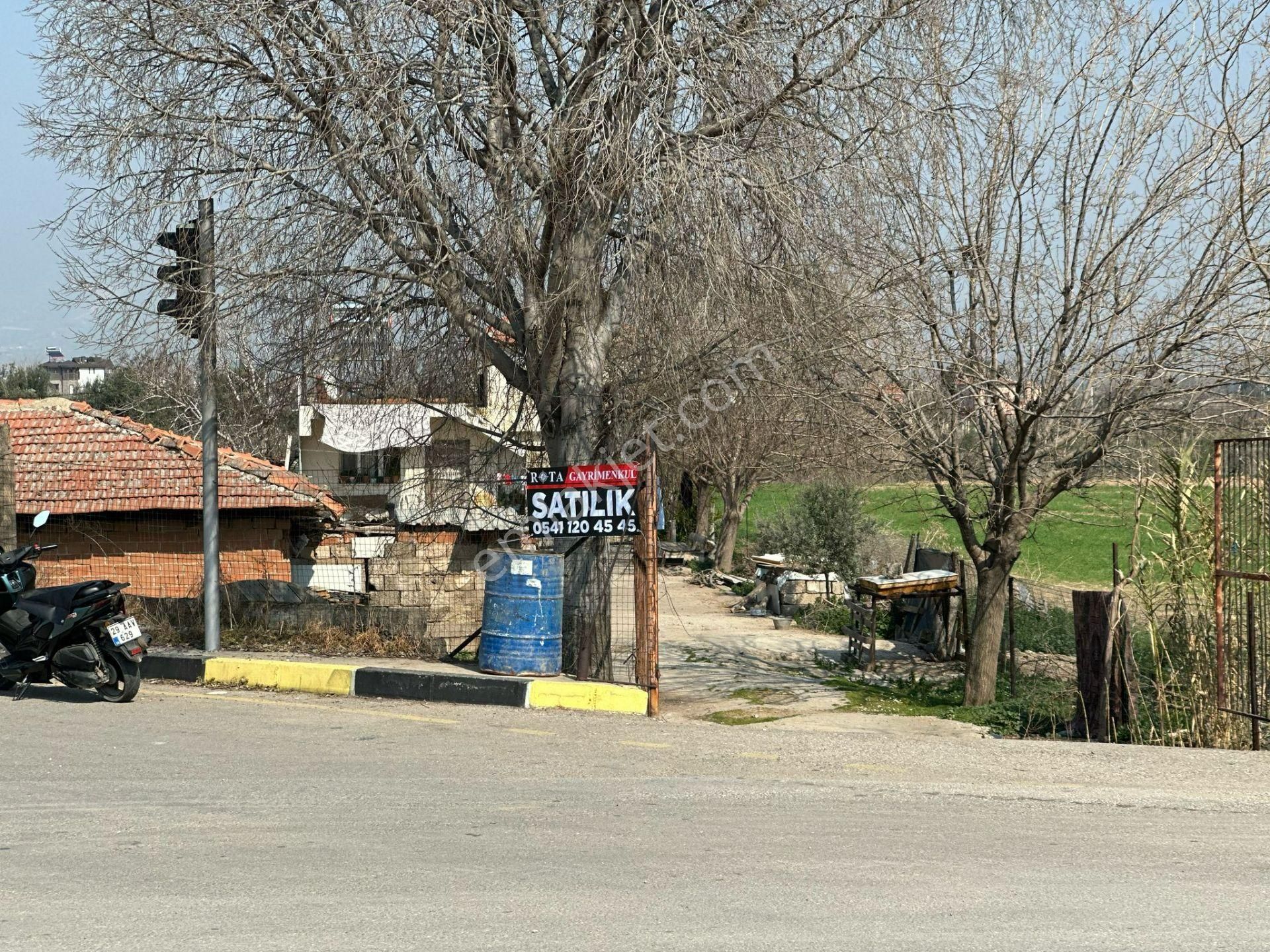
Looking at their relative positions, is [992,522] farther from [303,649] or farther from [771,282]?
[303,649]

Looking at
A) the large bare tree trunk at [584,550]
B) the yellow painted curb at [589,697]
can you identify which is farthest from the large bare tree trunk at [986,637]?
the yellow painted curb at [589,697]

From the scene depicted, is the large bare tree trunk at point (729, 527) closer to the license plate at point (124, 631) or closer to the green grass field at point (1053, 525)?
the green grass field at point (1053, 525)

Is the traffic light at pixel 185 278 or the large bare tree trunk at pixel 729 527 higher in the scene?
the traffic light at pixel 185 278

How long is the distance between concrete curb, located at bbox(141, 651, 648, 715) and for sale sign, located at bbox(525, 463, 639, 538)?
134cm

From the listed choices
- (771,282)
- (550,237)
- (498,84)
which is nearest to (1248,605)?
(771,282)

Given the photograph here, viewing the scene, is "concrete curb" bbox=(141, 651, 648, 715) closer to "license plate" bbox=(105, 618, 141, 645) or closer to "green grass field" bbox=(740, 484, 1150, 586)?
"license plate" bbox=(105, 618, 141, 645)

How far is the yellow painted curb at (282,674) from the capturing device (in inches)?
445

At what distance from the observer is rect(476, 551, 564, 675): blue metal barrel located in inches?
431

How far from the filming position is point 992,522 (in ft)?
42.3

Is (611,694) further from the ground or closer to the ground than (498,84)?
closer to the ground

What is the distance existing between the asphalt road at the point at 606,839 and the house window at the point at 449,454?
161 inches

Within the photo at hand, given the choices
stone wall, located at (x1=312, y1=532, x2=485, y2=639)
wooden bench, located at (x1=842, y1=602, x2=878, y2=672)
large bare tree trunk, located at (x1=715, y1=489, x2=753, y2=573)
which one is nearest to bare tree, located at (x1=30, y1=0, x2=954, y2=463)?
stone wall, located at (x1=312, y1=532, x2=485, y2=639)

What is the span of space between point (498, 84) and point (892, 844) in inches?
283

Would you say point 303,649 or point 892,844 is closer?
point 892,844
